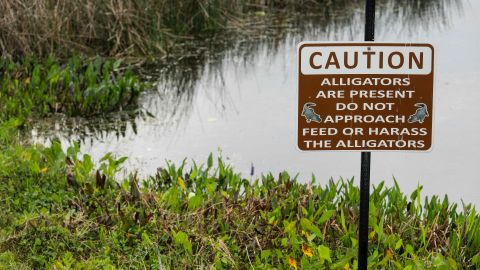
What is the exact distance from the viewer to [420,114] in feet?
11.4

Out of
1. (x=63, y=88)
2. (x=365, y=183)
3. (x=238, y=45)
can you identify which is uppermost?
(x=238, y=45)

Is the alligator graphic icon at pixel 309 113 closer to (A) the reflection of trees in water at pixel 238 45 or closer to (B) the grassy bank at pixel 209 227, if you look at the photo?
(B) the grassy bank at pixel 209 227

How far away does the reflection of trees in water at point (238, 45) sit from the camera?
754 cm

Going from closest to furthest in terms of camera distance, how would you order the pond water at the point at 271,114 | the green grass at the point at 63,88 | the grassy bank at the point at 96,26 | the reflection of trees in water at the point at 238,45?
1. the pond water at the point at 271,114
2. the green grass at the point at 63,88
3. the reflection of trees in water at the point at 238,45
4. the grassy bank at the point at 96,26

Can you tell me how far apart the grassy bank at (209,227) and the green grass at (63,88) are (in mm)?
1885

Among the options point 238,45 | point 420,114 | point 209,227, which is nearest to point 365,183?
point 420,114

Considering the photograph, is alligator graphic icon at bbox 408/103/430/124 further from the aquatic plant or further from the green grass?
the aquatic plant

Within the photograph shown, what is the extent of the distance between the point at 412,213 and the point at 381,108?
1670 mm

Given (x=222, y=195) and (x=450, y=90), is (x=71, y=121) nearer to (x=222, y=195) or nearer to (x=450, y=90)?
(x=222, y=195)

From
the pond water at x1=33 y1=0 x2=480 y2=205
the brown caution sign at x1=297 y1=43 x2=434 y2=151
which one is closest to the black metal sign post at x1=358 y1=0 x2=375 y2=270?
the brown caution sign at x1=297 y1=43 x2=434 y2=151

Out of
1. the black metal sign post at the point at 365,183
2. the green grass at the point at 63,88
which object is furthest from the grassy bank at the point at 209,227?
the green grass at the point at 63,88

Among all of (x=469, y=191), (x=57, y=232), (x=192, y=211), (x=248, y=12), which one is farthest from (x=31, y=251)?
(x=248, y=12)

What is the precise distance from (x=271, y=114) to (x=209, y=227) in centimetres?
293

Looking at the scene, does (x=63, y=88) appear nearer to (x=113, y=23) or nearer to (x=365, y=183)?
(x=113, y=23)
